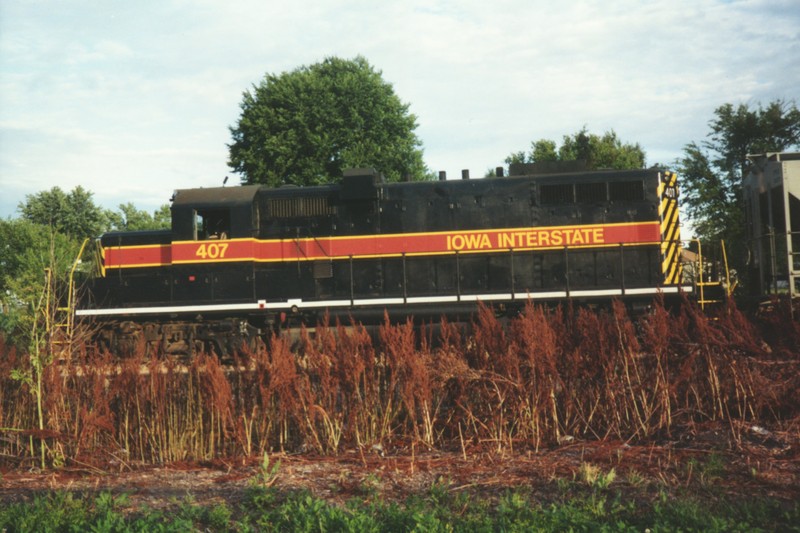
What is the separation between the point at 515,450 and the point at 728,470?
79.0 inches

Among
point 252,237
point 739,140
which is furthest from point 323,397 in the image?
point 739,140

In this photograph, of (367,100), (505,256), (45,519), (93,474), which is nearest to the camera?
(45,519)

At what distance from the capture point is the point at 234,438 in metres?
7.38

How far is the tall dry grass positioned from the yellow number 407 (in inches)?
263

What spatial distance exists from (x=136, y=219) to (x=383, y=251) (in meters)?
51.8

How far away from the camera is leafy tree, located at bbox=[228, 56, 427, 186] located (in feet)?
114

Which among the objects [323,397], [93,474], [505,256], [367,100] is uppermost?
[367,100]

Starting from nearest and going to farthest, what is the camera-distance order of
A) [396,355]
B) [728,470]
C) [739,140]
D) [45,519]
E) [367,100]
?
[45,519] < [728,470] < [396,355] < [739,140] < [367,100]

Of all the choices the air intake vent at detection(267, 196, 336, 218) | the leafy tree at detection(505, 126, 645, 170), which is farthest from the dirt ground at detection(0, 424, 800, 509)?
the leafy tree at detection(505, 126, 645, 170)

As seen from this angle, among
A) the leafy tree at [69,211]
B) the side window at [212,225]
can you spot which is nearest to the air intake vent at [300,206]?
the side window at [212,225]

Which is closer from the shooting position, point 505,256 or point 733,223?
point 505,256

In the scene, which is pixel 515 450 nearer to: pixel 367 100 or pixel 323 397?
pixel 323 397

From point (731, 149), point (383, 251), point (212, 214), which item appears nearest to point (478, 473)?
point (383, 251)

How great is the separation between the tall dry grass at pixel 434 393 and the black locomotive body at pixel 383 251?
20.7ft
